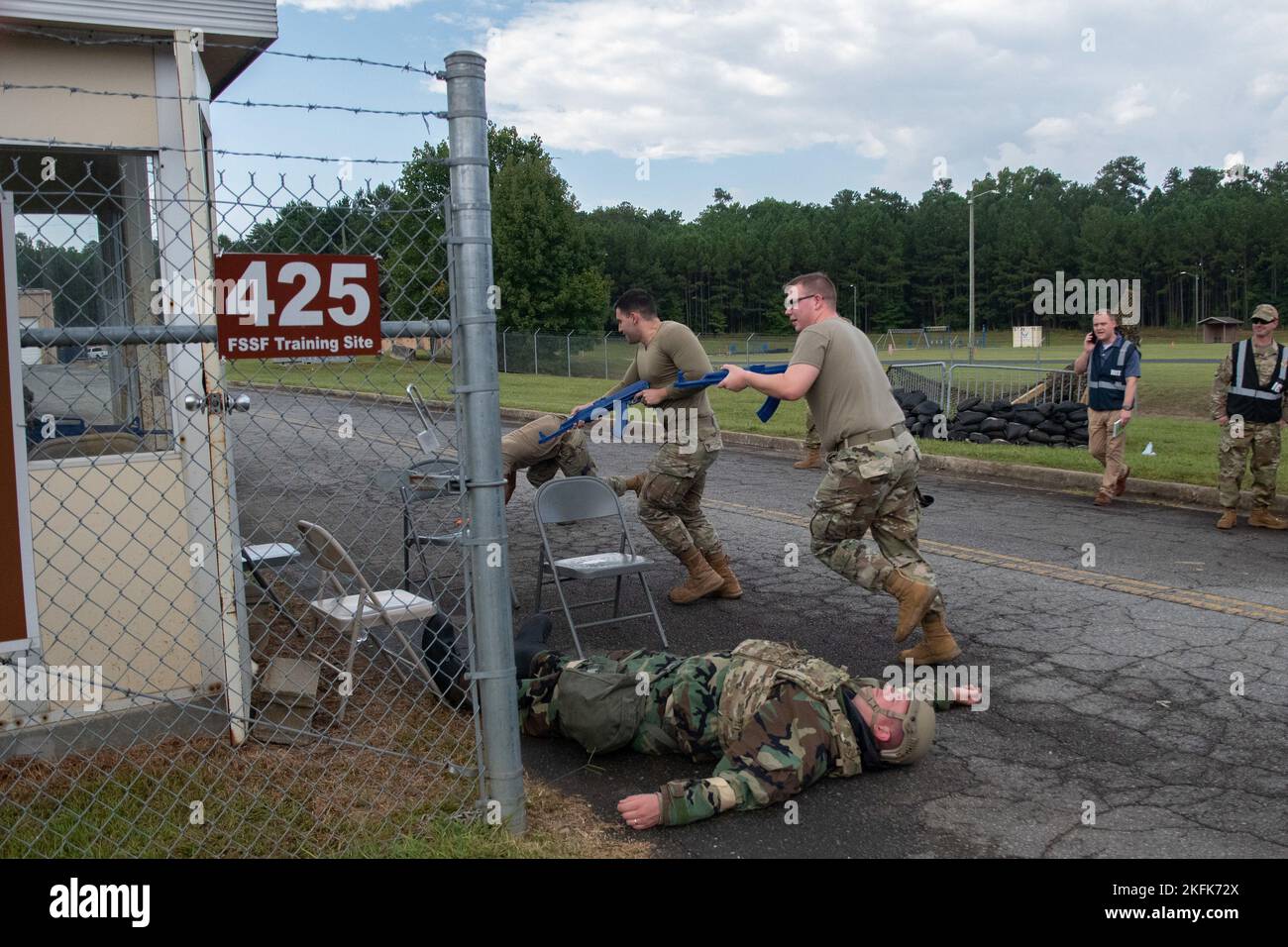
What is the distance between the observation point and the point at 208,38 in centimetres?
441

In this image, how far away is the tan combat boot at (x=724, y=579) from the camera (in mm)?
7004

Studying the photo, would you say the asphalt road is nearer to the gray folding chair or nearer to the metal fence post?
the gray folding chair

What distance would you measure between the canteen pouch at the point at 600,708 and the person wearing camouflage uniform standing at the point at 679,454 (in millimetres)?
2323

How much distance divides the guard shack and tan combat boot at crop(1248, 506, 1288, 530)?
846 centimetres

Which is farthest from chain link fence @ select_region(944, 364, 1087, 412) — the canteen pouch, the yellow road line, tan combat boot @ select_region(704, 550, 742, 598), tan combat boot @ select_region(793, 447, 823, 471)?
the canteen pouch

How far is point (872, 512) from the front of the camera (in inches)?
220

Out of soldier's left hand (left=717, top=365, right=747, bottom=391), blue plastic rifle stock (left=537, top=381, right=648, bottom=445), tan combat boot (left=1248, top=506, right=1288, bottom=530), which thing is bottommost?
tan combat boot (left=1248, top=506, right=1288, bottom=530)

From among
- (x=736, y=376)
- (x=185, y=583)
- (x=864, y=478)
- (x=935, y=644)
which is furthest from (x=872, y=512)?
(x=185, y=583)

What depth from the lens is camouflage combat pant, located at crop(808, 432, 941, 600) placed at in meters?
5.49

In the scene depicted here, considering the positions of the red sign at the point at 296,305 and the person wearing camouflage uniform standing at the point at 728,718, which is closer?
the red sign at the point at 296,305

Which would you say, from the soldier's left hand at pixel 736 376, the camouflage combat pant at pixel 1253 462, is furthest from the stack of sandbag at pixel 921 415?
the soldier's left hand at pixel 736 376

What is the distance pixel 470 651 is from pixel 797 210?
12922 cm

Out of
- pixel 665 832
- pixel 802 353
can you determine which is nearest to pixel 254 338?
pixel 665 832

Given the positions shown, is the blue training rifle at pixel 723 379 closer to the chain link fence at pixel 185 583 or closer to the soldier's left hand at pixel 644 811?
the chain link fence at pixel 185 583
